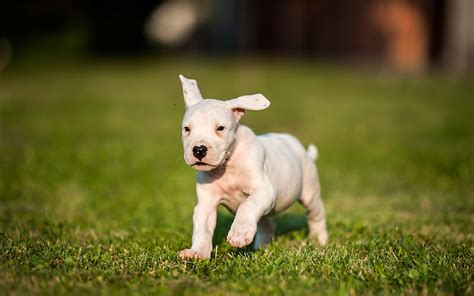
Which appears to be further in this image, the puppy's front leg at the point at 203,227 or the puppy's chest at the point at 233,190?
the puppy's chest at the point at 233,190

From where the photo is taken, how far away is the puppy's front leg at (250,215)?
4973 mm

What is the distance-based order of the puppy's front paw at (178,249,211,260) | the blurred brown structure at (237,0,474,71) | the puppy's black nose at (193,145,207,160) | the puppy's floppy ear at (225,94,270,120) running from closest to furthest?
1. the puppy's black nose at (193,145,207,160)
2. the puppy's front paw at (178,249,211,260)
3. the puppy's floppy ear at (225,94,270,120)
4. the blurred brown structure at (237,0,474,71)

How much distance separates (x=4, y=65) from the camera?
100 ft

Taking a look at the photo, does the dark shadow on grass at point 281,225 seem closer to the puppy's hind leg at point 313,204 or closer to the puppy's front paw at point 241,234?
the puppy's hind leg at point 313,204

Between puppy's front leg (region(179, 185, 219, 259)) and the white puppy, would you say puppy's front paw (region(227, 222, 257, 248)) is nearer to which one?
the white puppy

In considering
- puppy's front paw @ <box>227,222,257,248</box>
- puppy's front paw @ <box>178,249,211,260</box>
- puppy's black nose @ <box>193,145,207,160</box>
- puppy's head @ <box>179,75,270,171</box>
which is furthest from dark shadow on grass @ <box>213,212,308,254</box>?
puppy's black nose @ <box>193,145,207,160</box>

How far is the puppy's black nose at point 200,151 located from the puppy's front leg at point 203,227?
56cm

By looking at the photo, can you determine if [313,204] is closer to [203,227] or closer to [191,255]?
[203,227]

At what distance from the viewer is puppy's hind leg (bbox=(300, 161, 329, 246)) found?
6453 millimetres

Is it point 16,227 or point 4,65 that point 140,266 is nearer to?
point 16,227

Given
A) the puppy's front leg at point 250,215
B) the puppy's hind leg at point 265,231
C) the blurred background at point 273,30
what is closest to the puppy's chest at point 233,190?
the puppy's front leg at point 250,215

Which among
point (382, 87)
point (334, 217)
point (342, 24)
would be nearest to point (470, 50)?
point (382, 87)

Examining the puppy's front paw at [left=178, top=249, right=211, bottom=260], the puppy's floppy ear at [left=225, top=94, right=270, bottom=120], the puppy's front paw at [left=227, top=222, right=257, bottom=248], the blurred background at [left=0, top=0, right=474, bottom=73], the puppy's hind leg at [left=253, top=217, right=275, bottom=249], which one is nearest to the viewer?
the puppy's front paw at [left=227, top=222, right=257, bottom=248]

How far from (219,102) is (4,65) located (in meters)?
26.8
